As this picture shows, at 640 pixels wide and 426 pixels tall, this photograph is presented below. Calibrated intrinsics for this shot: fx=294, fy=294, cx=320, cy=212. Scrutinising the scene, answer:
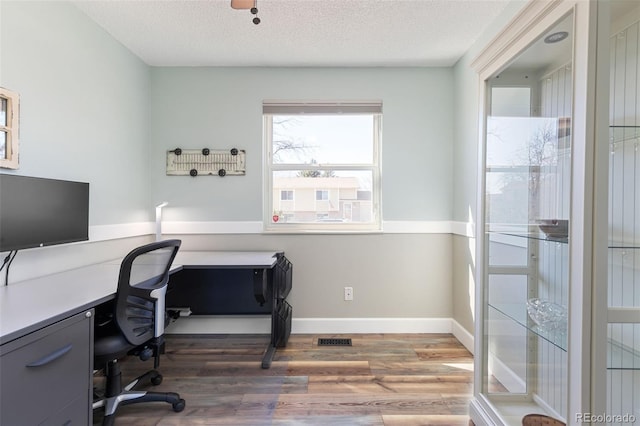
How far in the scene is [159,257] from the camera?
5.32ft

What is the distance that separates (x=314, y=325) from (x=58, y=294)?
1.92 meters

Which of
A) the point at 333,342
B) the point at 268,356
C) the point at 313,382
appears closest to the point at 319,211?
the point at 333,342

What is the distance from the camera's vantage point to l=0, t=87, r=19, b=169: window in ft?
4.94

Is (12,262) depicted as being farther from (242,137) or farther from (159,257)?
(242,137)

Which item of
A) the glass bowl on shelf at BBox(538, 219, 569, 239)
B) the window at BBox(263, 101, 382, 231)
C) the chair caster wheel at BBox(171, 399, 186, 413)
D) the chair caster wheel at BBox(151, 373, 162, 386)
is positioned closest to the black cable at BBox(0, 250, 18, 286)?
the chair caster wheel at BBox(151, 373, 162, 386)

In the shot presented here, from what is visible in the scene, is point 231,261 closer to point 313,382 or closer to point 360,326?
point 313,382

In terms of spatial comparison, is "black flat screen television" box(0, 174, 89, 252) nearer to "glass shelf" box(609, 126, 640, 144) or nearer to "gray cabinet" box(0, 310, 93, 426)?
"gray cabinet" box(0, 310, 93, 426)

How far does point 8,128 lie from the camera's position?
5.01 ft

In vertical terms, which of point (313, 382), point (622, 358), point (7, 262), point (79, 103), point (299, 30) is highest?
point (299, 30)

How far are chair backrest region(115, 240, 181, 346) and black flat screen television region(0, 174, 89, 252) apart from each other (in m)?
0.55

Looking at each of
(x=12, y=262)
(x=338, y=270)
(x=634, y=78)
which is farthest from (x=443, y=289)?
(x=12, y=262)

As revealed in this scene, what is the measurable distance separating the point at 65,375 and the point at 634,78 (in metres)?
2.50

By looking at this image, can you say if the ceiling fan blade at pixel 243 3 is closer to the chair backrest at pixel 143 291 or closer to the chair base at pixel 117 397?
the chair backrest at pixel 143 291

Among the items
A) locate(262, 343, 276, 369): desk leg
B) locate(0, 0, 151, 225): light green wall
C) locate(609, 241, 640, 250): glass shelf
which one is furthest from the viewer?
locate(262, 343, 276, 369): desk leg
